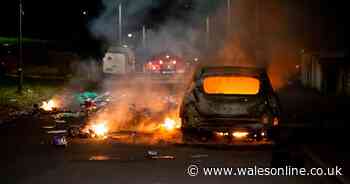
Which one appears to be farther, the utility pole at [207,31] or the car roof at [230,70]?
the utility pole at [207,31]

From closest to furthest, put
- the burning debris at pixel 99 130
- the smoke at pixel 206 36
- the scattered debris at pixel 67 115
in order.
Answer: the burning debris at pixel 99 130, the scattered debris at pixel 67 115, the smoke at pixel 206 36

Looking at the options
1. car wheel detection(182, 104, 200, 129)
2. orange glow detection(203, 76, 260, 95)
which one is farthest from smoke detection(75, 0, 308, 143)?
car wheel detection(182, 104, 200, 129)

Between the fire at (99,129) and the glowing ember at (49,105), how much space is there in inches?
296

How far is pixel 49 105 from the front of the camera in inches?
974

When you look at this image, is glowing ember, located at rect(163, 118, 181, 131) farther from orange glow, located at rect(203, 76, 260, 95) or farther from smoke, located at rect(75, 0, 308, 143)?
smoke, located at rect(75, 0, 308, 143)

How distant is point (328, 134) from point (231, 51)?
28.2 meters

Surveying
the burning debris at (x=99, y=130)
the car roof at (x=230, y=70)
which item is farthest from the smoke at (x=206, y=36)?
the car roof at (x=230, y=70)

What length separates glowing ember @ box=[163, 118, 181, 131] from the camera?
15.5 meters

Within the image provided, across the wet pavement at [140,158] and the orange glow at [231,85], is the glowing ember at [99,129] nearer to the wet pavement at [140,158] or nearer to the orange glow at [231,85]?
the wet pavement at [140,158]

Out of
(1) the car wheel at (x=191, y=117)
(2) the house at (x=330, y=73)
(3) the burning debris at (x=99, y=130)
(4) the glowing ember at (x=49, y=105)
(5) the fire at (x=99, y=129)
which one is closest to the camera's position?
(1) the car wheel at (x=191, y=117)

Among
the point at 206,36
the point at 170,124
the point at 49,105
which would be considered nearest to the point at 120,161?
the point at 170,124

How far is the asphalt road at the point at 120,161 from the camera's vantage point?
30.4 feet

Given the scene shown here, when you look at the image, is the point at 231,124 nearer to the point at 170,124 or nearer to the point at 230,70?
the point at 230,70

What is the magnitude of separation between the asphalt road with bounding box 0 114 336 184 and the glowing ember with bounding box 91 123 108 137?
0.94m
